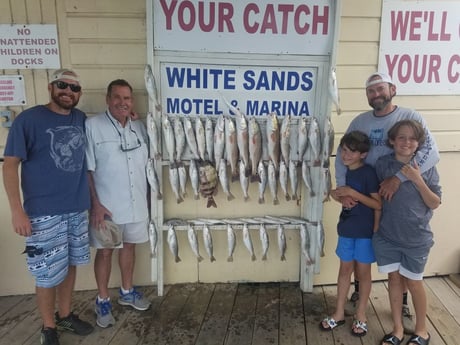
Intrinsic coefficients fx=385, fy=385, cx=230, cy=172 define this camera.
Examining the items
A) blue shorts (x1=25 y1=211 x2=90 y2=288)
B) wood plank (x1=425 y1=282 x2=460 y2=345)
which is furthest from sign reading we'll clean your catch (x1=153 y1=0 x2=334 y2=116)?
wood plank (x1=425 y1=282 x2=460 y2=345)

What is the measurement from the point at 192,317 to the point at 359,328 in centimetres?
130

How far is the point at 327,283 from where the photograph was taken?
3.69m

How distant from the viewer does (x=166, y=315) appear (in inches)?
125

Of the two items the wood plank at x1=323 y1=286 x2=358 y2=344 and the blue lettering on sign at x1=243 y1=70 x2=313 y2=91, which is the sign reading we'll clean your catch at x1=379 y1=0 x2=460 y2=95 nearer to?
the blue lettering on sign at x1=243 y1=70 x2=313 y2=91

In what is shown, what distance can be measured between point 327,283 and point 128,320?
6.07ft

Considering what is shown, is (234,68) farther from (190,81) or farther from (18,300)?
(18,300)

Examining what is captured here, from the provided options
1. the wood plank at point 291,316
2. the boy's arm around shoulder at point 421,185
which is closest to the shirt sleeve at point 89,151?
the wood plank at point 291,316

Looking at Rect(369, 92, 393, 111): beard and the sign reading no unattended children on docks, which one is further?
the sign reading no unattended children on docks

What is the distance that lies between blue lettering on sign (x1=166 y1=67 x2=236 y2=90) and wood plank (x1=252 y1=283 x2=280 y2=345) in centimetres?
186

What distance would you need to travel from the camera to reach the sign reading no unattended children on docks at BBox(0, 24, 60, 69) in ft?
10.4

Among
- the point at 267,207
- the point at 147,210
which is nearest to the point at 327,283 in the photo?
the point at 267,207

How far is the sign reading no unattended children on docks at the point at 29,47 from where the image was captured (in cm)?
316

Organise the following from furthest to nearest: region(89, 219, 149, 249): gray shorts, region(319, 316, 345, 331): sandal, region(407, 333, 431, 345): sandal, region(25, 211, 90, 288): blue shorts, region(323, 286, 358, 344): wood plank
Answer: region(89, 219, 149, 249): gray shorts < region(319, 316, 345, 331): sandal < region(323, 286, 358, 344): wood plank < region(407, 333, 431, 345): sandal < region(25, 211, 90, 288): blue shorts

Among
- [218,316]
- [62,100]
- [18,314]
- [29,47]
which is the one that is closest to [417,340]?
[218,316]
